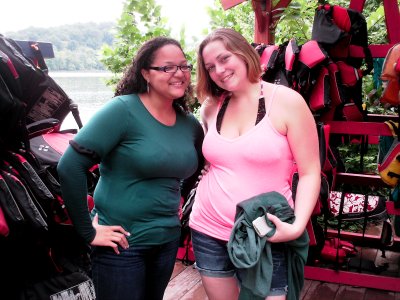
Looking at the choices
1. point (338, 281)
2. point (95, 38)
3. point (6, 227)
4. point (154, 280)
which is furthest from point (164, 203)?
point (95, 38)

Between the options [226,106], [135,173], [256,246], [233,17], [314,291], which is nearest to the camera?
[256,246]

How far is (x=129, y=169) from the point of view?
152cm

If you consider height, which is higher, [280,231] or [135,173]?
[135,173]

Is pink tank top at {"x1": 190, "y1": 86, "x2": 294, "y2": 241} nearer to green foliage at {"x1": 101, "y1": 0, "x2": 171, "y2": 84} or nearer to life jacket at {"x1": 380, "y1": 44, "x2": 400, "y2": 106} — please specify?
life jacket at {"x1": 380, "y1": 44, "x2": 400, "y2": 106}

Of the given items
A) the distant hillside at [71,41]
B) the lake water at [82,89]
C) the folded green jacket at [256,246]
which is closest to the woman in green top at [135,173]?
the folded green jacket at [256,246]

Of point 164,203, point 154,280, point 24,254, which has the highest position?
point 164,203

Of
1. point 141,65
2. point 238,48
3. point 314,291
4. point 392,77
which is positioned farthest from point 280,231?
point 314,291

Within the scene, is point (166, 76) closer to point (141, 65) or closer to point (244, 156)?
point (141, 65)

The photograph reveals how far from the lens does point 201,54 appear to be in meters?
1.66

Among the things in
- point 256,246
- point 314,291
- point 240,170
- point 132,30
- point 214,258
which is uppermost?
point 132,30

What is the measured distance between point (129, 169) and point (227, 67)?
1.67 ft

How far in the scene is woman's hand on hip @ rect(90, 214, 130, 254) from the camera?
4.97 feet

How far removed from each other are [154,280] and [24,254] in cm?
50

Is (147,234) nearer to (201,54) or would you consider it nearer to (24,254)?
(24,254)
